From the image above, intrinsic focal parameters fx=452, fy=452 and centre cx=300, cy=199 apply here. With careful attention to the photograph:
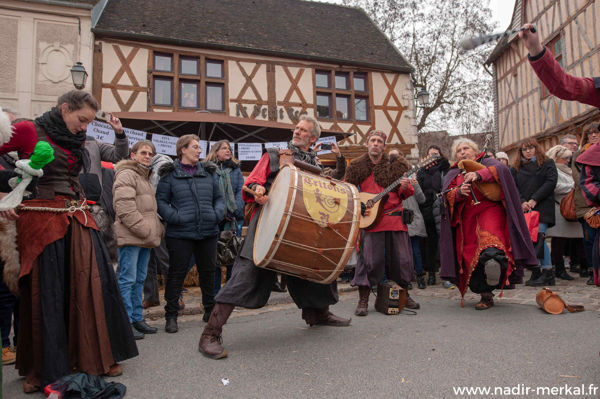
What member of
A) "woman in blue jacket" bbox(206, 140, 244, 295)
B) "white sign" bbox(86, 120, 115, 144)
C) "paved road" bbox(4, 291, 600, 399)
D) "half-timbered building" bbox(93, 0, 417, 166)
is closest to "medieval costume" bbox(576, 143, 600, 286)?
"paved road" bbox(4, 291, 600, 399)

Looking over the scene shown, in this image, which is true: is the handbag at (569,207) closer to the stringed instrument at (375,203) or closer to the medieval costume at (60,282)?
the stringed instrument at (375,203)

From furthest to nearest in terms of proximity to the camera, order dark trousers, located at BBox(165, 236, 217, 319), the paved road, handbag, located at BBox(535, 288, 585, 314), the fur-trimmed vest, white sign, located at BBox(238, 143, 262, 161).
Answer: white sign, located at BBox(238, 143, 262, 161) < the fur-trimmed vest < handbag, located at BBox(535, 288, 585, 314) < dark trousers, located at BBox(165, 236, 217, 319) < the paved road

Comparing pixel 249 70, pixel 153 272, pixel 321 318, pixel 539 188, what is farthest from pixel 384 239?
pixel 249 70

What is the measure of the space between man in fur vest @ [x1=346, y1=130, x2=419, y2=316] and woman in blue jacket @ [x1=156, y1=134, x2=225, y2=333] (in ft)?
5.16

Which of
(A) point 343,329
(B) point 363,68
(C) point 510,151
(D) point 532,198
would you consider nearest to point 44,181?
(A) point 343,329

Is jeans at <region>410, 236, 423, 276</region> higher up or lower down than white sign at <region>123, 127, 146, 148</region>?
lower down

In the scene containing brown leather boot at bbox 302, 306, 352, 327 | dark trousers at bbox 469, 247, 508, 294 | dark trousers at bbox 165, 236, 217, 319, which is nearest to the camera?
brown leather boot at bbox 302, 306, 352, 327

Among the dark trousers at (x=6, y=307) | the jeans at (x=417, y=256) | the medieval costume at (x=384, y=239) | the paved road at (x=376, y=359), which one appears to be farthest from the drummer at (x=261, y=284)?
the jeans at (x=417, y=256)

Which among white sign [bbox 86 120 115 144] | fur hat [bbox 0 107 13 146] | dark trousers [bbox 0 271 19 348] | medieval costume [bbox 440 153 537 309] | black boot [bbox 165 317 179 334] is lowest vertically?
black boot [bbox 165 317 179 334]

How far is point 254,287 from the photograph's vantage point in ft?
11.4

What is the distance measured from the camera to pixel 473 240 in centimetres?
491

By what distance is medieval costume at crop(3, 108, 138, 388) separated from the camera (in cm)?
268

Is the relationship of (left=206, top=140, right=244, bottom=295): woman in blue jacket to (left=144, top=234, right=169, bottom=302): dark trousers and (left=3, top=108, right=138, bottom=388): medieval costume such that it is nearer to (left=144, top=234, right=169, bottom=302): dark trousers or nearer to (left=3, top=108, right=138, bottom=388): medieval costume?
(left=144, top=234, right=169, bottom=302): dark trousers

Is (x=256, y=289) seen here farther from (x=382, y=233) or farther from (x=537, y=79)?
(x=537, y=79)
